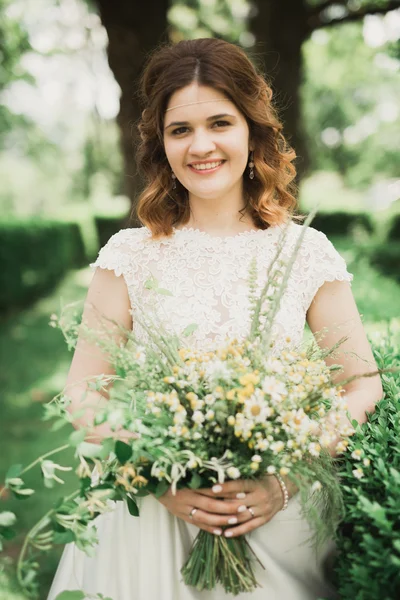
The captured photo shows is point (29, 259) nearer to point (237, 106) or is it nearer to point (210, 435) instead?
point (237, 106)

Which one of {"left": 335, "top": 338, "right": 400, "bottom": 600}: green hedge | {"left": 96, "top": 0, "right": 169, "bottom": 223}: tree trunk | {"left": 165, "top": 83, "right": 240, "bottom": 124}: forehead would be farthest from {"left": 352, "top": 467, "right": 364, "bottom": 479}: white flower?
{"left": 96, "top": 0, "right": 169, "bottom": 223}: tree trunk

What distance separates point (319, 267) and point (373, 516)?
1.21 meters

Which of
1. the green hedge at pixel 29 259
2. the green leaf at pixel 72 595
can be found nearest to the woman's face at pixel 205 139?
the green leaf at pixel 72 595

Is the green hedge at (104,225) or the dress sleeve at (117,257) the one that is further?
the green hedge at (104,225)

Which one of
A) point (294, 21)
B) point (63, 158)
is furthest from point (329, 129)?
point (294, 21)

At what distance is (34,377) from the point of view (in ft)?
26.1

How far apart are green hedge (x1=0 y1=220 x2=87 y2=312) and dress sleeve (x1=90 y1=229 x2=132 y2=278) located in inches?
377

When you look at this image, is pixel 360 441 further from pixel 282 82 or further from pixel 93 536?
pixel 282 82

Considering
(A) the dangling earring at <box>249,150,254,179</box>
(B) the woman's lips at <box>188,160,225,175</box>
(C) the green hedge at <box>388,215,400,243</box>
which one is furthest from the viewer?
(C) the green hedge at <box>388,215,400,243</box>

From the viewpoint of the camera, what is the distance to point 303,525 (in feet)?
6.56

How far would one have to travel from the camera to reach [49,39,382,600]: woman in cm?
199

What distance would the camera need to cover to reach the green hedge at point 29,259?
12.0 metres

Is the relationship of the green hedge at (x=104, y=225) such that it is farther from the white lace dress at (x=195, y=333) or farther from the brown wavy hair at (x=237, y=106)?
the white lace dress at (x=195, y=333)

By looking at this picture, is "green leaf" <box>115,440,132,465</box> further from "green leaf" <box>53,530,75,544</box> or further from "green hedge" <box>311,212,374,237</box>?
"green hedge" <box>311,212,374,237</box>
